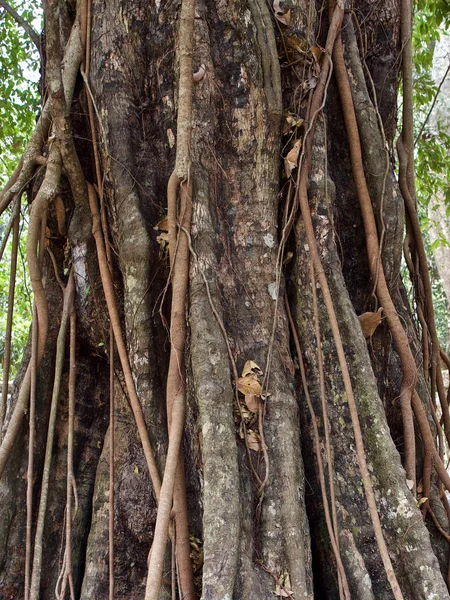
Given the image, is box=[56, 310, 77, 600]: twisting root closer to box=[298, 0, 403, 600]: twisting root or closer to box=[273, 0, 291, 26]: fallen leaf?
box=[298, 0, 403, 600]: twisting root

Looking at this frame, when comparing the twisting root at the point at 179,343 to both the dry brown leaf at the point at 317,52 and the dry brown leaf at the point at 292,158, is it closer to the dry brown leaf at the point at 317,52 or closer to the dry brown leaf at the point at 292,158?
the dry brown leaf at the point at 292,158

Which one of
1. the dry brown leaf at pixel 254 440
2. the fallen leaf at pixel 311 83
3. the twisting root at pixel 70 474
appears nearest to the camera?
the dry brown leaf at pixel 254 440

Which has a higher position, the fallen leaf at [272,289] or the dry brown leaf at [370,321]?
the fallen leaf at [272,289]

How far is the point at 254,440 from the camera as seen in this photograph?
7.55 feet

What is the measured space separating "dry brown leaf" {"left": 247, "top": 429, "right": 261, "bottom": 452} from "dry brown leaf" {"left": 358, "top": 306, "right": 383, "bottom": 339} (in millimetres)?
759

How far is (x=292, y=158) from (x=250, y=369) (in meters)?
1.00

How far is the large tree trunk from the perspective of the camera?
7.27 feet

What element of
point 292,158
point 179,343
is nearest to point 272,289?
point 179,343

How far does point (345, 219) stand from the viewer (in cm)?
311

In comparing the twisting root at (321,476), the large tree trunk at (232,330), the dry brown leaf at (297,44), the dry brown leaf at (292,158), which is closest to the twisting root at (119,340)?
the large tree trunk at (232,330)

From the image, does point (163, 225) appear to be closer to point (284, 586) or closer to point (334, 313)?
point (334, 313)

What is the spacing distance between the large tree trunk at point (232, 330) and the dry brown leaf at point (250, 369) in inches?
1.1

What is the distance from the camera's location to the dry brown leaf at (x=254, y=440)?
229 cm

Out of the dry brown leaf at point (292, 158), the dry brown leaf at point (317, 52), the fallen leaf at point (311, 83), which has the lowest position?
the dry brown leaf at point (292, 158)
